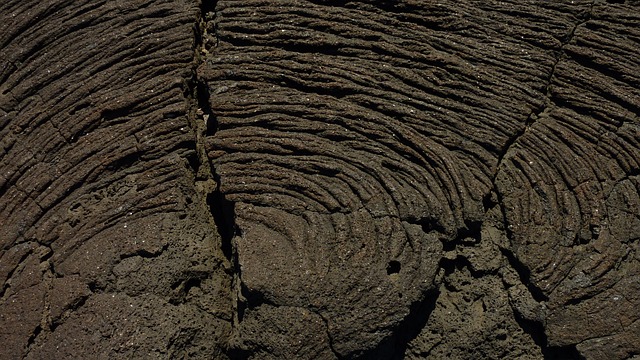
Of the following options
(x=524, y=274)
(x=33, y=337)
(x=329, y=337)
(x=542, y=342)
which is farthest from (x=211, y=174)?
(x=542, y=342)

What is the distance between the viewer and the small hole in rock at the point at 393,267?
8.98 ft

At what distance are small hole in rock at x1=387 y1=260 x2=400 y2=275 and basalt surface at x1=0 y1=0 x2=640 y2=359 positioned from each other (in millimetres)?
13

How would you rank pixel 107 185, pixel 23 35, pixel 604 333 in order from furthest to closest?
pixel 23 35 < pixel 107 185 < pixel 604 333

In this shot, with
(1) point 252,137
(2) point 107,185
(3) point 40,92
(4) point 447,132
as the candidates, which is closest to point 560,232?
(4) point 447,132

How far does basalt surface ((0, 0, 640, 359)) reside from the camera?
108 inches

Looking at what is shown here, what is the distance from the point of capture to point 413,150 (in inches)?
112

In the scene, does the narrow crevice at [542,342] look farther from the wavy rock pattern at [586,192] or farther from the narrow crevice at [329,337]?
the narrow crevice at [329,337]

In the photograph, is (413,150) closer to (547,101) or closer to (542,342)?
(547,101)

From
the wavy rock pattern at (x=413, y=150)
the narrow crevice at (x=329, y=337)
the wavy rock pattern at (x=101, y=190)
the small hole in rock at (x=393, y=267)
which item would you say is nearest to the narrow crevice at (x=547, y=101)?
the wavy rock pattern at (x=413, y=150)

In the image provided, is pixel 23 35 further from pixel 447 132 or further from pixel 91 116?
pixel 447 132

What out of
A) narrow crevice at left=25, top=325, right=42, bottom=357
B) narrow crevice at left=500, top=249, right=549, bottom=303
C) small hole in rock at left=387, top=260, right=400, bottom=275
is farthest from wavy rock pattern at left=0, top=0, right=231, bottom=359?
narrow crevice at left=500, top=249, right=549, bottom=303

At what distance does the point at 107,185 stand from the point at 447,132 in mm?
1445

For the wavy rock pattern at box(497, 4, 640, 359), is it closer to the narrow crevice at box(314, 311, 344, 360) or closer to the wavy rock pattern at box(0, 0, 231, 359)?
the narrow crevice at box(314, 311, 344, 360)

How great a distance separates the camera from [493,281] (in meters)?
2.82
